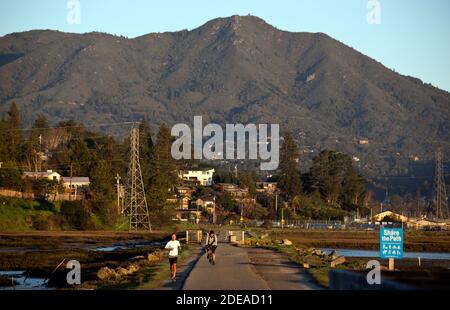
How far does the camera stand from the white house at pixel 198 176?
618ft

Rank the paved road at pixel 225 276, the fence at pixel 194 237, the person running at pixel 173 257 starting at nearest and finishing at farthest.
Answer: the paved road at pixel 225 276, the person running at pixel 173 257, the fence at pixel 194 237

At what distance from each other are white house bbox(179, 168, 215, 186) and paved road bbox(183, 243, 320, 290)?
141540 millimetres

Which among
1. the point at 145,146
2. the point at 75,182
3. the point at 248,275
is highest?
the point at 145,146

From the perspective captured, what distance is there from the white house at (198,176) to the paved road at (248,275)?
141540 mm

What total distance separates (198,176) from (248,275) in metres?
157

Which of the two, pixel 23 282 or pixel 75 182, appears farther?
pixel 75 182

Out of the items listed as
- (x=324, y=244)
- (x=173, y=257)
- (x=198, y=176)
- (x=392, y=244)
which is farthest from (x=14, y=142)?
(x=392, y=244)

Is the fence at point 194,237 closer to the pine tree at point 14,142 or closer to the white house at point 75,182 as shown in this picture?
the white house at point 75,182

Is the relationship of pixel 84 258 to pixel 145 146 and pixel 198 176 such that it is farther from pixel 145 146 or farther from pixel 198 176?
pixel 198 176

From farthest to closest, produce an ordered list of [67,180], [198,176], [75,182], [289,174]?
[198,176] < [289,174] < [75,182] < [67,180]

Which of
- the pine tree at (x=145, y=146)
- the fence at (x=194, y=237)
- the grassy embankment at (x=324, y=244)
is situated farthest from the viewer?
the pine tree at (x=145, y=146)

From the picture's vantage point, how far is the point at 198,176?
190375 mm

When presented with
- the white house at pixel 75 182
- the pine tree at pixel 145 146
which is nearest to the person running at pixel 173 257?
the white house at pixel 75 182

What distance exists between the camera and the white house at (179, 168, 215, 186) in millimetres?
188500
